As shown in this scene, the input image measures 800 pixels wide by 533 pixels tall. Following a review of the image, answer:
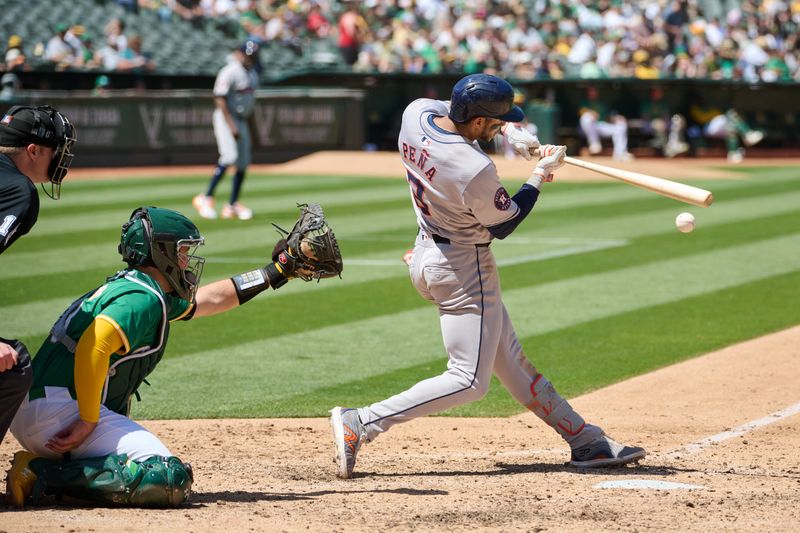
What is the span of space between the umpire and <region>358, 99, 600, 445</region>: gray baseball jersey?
1.43 meters

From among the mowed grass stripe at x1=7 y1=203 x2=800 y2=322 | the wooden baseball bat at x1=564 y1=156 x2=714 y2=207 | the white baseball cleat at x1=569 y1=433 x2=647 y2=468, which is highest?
the wooden baseball bat at x1=564 y1=156 x2=714 y2=207

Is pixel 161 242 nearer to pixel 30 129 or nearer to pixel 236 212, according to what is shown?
pixel 30 129

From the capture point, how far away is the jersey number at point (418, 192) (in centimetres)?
504

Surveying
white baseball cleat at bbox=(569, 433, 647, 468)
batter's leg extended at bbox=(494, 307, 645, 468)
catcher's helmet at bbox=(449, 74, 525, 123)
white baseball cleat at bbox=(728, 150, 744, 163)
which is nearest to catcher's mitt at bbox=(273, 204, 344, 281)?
catcher's helmet at bbox=(449, 74, 525, 123)

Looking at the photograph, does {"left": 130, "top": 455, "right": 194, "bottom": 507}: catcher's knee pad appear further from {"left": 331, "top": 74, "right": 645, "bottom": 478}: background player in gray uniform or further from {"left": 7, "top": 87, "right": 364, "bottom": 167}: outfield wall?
{"left": 7, "top": 87, "right": 364, "bottom": 167}: outfield wall

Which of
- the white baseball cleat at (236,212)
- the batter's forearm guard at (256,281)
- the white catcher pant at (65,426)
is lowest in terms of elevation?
the white baseball cleat at (236,212)

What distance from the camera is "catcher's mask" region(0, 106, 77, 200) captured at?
4395mm

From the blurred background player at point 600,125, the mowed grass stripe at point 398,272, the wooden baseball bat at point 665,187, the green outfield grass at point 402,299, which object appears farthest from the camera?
the blurred background player at point 600,125

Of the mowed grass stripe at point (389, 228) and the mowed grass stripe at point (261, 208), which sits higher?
the mowed grass stripe at point (389, 228)

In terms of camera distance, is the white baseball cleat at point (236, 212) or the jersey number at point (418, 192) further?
the white baseball cleat at point (236, 212)

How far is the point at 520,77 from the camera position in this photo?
25.0 metres

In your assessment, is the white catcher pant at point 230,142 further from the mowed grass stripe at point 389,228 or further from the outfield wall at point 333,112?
the outfield wall at point 333,112

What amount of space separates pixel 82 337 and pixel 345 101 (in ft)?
63.5

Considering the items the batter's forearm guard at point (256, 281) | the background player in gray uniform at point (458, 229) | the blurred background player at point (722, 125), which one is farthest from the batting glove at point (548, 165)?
the blurred background player at point (722, 125)
